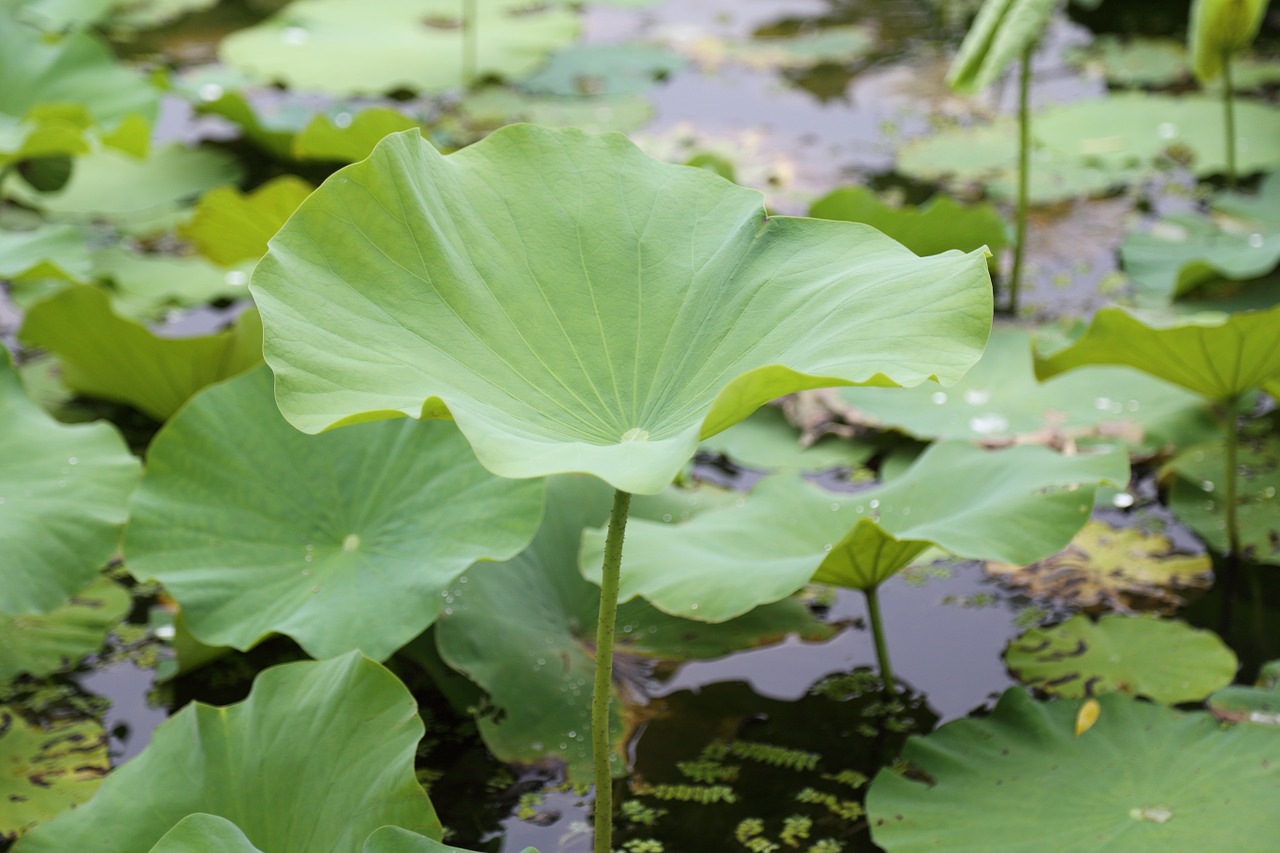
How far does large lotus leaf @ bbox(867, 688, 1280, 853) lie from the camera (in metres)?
1.31

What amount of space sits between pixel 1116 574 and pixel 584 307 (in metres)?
1.08

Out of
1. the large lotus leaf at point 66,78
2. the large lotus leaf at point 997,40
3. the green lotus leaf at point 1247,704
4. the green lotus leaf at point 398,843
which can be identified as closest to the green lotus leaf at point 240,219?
the large lotus leaf at point 66,78

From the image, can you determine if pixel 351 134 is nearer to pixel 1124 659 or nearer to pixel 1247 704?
pixel 1124 659

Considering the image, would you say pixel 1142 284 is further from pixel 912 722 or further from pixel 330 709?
pixel 330 709

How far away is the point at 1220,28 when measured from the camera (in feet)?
8.73

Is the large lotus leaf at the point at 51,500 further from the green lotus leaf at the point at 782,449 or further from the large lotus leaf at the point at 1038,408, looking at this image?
the large lotus leaf at the point at 1038,408

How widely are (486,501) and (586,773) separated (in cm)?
37

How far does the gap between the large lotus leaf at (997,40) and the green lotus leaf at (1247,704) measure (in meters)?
1.20

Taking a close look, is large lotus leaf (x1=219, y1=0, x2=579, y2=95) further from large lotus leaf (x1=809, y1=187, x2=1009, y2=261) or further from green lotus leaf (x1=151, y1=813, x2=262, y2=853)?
green lotus leaf (x1=151, y1=813, x2=262, y2=853)

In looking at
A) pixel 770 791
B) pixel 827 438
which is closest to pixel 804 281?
pixel 770 791

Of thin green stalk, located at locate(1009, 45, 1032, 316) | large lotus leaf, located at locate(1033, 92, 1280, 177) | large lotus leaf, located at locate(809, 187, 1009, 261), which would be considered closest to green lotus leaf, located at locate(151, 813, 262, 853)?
large lotus leaf, located at locate(809, 187, 1009, 261)

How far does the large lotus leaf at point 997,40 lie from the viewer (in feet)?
7.47

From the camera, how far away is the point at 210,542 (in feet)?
5.14

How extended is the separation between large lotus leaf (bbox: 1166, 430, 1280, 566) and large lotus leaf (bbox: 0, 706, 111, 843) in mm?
1690
